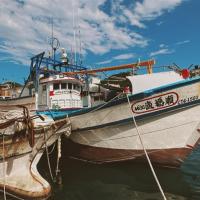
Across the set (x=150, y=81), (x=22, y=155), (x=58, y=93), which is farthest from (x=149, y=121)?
(x=58, y=93)

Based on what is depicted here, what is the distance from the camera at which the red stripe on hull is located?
8758mm

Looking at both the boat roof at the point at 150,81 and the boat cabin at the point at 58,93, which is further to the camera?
the boat cabin at the point at 58,93

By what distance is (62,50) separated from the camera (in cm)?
1465

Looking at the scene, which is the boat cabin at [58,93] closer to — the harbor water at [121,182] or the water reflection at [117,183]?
the harbor water at [121,182]

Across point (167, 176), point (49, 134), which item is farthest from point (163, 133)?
point (49, 134)

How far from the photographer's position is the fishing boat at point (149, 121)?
8289mm

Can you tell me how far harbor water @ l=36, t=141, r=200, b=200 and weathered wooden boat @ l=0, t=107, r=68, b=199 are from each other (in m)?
0.73

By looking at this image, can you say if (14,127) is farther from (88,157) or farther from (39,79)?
(39,79)

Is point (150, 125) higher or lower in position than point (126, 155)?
higher

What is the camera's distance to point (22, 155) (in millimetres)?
7863

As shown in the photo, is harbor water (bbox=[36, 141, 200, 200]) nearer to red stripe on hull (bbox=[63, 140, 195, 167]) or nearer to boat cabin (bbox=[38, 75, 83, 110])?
red stripe on hull (bbox=[63, 140, 195, 167])

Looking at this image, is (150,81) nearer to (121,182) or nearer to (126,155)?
(126,155)

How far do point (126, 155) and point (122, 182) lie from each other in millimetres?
1145

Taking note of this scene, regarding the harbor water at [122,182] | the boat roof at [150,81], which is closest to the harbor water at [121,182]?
the harbor water at [122,182]
